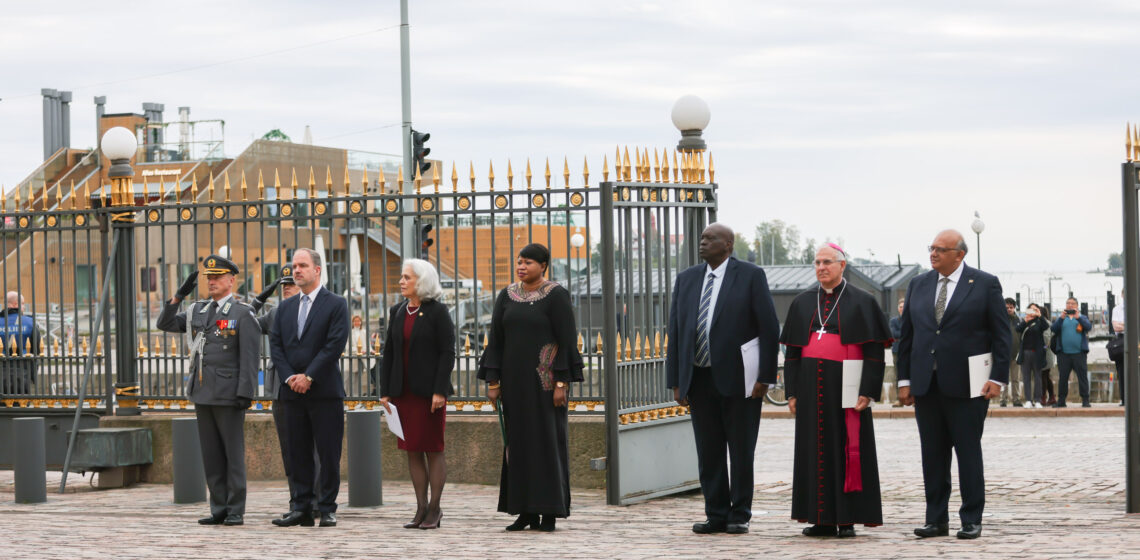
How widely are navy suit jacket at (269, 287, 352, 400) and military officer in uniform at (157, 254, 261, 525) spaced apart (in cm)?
27

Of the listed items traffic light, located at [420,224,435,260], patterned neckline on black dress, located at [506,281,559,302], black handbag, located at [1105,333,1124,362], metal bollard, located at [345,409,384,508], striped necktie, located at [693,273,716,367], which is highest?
traffic light, located at [420,224,435,260]

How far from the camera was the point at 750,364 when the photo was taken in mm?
9070

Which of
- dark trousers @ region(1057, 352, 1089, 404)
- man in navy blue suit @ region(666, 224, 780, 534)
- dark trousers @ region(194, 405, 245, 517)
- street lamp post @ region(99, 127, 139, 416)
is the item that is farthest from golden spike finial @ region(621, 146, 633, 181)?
dark trousers @ region(1057, 352, 1089, 404)

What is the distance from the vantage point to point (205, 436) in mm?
10070

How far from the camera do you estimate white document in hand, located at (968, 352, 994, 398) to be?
27.8 feet

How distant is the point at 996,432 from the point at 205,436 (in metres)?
11.5

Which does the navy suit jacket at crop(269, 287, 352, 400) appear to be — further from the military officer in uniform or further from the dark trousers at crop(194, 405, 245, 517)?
the dark trousers at crop(194, 405, 245, 517)

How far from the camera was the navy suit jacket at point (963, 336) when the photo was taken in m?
8.48

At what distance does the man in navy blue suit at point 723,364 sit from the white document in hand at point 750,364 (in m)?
0.03

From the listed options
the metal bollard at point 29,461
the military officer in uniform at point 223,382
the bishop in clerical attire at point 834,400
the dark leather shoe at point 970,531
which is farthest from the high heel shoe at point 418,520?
the metal bollard at point 29,461

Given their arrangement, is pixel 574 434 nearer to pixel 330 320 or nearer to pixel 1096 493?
pixel 330 320

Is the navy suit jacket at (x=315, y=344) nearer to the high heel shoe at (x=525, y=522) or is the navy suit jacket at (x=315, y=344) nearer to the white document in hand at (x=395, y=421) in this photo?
the white document in hand at (x=395, y=421)

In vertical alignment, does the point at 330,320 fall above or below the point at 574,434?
above

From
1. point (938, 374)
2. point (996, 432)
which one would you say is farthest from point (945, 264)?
point (996, 432)
